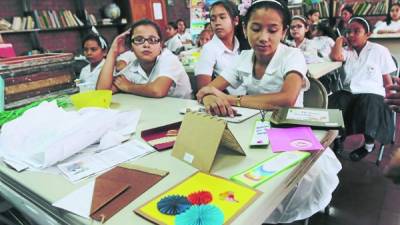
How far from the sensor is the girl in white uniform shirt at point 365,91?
2.31 meters

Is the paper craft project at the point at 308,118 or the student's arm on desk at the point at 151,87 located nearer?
the paper craft project at the point at 308,118

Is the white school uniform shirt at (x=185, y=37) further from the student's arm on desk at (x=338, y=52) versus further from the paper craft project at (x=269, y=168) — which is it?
the paper craft project at (x=269, y=168)

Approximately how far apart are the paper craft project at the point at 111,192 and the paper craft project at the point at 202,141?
0.31ft

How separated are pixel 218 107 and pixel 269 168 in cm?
49

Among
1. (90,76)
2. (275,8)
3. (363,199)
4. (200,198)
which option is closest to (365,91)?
(363,199)

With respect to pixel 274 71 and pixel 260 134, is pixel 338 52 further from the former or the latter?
pixel 260 134

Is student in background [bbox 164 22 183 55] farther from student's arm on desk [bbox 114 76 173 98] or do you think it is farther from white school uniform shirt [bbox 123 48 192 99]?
student's arm on desk [bbox 114 76 173 98]

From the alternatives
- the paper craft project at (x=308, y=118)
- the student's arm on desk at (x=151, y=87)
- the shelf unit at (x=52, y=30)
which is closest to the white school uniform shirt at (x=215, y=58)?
the student's arm on desk at (x=151, y=87)

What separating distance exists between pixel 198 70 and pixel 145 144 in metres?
1.14

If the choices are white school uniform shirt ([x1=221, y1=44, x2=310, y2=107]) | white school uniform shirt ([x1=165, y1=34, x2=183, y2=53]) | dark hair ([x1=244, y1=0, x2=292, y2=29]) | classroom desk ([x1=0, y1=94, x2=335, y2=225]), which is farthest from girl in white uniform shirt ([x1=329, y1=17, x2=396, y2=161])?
white school uniform shirt ([x1=165, y1=34, x2=183, y2=53])

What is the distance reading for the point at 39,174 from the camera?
2.81 ft

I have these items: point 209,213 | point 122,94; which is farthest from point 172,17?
point 209,213

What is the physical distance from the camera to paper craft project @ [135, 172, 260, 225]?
60cm

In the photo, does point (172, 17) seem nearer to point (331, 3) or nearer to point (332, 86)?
point (331, 3)
